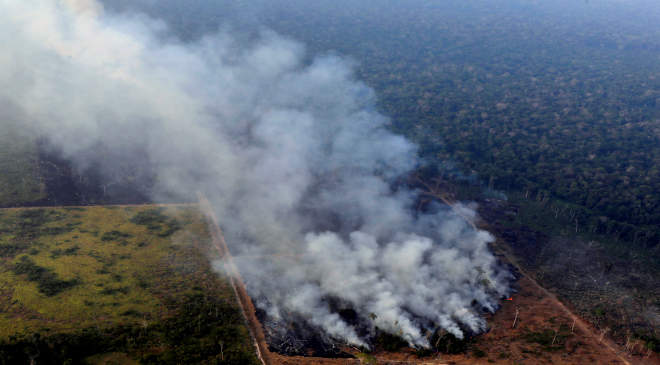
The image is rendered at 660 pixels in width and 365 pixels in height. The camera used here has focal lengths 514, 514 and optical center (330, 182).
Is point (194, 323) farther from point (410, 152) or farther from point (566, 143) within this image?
point (566, 143)

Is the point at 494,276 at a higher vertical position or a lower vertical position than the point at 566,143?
lower

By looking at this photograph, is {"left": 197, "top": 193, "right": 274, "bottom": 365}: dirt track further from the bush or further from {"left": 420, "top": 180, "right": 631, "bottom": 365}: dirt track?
{"left": 420, "top": 180, "right": 631, "bottom": 365}: dirt track

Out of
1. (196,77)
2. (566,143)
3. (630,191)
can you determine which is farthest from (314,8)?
(630,191)

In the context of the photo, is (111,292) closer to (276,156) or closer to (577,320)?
(276,156)

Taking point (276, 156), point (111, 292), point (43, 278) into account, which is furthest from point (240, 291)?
point (276, 156)

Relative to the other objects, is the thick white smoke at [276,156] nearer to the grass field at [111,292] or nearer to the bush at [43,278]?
the grass field at [111,292]

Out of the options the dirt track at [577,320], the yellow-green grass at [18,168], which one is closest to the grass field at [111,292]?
the yellow-green grass at [18,168]
